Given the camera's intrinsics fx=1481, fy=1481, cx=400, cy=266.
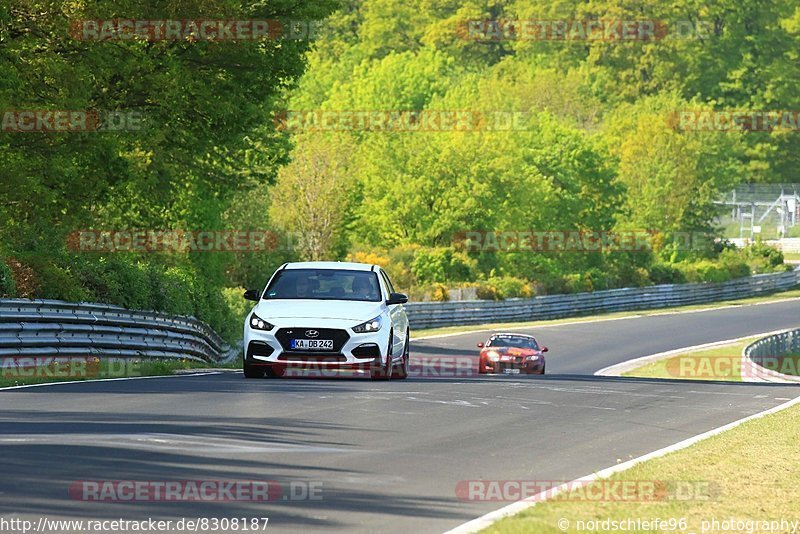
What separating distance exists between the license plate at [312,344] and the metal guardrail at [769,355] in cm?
1551

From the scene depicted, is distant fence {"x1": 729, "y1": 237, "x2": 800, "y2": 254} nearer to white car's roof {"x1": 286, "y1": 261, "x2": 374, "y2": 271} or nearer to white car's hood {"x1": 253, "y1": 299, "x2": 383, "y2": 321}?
white car's roof {"x1": 286, "y1": 261, "x2": 374, "y2": 271}

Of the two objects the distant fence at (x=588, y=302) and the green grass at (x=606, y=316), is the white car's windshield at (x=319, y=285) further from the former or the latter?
→ the distant fence at (x=588, y=302)

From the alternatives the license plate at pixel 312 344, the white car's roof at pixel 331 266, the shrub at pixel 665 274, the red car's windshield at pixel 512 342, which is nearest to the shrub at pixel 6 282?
the white car's roof at pixel 331 266

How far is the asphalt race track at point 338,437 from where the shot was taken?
9938 mm

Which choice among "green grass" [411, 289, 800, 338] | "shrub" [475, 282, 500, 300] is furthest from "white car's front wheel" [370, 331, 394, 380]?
"shrub" [475, 282, 500, 300]

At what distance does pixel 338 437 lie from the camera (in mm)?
13641

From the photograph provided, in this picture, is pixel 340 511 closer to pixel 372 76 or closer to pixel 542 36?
pixel 372 76

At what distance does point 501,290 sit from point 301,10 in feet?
136

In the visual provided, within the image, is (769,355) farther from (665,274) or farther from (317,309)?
(665,274)

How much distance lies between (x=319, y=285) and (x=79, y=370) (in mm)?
4054

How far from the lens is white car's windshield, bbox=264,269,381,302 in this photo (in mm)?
21328

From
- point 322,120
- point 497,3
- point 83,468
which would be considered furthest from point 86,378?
point 497,3

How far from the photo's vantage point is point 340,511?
9.86 m

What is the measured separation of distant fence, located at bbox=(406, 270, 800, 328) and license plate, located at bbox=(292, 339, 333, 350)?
4081 centimetres
